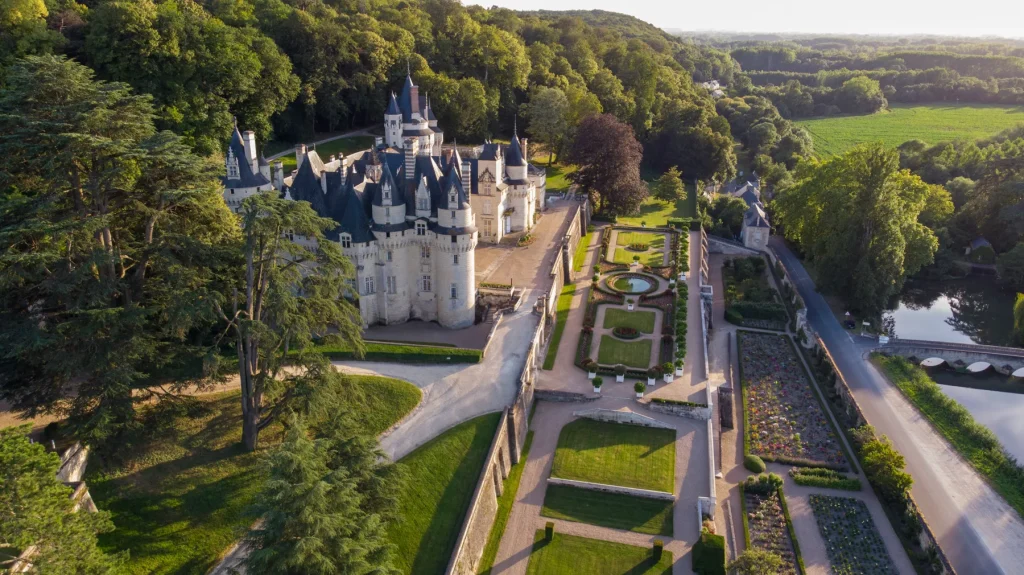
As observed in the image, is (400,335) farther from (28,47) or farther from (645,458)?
(28,47)

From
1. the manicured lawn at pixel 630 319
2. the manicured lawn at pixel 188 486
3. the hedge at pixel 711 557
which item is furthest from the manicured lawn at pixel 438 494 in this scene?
the manicured lawn at pixel 630 319

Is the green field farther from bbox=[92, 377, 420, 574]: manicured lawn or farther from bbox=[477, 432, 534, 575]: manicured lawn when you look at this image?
bbox=[92, 377, 420, 574]: manicured lawn

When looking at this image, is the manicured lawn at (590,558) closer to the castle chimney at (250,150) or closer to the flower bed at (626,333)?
the flower bed at (626,333)

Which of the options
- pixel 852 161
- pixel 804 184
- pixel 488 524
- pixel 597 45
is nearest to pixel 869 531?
pixel 488 524

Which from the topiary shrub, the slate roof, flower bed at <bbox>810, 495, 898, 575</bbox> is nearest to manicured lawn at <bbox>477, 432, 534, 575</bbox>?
the topiary shrub

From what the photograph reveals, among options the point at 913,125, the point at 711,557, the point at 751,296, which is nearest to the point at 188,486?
the point at 711,557
